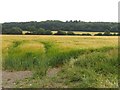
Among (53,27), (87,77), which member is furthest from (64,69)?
(53,27)

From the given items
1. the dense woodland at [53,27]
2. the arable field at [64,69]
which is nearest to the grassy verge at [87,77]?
the arable field at [64,69]

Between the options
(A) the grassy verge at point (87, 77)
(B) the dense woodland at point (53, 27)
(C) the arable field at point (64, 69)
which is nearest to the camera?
(A) the grassy verge at point (87, 77)

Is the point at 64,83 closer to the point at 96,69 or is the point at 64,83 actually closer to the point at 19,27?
the point at 96,69

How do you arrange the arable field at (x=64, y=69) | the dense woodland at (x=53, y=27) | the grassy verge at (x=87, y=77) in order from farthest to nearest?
the dense woodland at (x=53, y=27)
the arable field at (x=64, y=69)
the grassy verge at (x=87, y=77)

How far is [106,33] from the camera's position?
49344mm

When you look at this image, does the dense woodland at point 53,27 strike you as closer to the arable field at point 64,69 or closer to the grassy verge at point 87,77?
the arable field at point 64,69

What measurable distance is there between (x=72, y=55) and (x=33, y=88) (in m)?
10.2

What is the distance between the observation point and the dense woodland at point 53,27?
47.2 m

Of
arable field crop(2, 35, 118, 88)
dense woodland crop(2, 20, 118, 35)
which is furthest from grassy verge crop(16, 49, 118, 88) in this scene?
dense woodland crop(2, 20, 118, 35)

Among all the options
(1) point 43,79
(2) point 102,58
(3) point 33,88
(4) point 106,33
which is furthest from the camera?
(4) point 106,33

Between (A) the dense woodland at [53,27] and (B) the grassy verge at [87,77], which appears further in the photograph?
(A) the dense woodland at [53,27]

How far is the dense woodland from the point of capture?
4721cm

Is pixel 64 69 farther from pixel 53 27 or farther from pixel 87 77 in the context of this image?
pixel 53 27

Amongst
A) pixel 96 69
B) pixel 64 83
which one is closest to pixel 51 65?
pixel 96 69
